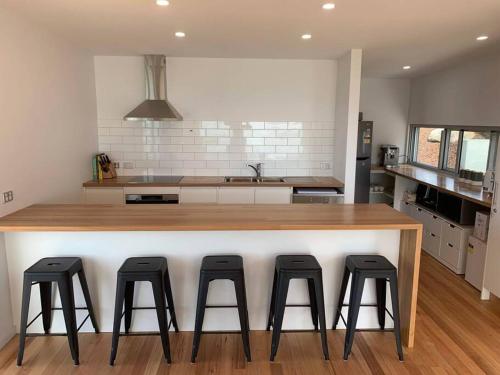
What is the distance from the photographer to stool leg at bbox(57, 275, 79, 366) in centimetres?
229

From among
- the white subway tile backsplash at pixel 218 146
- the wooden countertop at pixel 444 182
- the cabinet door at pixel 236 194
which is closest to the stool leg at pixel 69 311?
the cabinet door at pixel 236 194

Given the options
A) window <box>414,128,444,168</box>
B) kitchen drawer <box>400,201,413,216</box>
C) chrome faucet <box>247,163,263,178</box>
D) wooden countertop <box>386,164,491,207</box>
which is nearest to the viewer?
wooden countertop <box>386,164,491,207</box>

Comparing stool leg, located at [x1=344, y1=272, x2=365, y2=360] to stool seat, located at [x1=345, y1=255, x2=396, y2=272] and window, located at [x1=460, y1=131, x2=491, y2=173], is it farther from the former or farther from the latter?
window, located at [x1=460, y1=131, x2=491, y2=173]

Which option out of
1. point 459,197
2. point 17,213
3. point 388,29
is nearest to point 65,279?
point 17,213

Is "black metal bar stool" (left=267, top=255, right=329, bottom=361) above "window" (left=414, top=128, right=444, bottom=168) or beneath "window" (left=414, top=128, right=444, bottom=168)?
beneath

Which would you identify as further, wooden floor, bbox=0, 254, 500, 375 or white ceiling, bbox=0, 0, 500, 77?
white ceiling, bbox=0, 0, 500, 77

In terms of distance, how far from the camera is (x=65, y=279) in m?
2.29

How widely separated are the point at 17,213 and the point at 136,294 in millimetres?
1042

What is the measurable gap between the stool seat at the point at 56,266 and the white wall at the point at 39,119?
38 centimetres

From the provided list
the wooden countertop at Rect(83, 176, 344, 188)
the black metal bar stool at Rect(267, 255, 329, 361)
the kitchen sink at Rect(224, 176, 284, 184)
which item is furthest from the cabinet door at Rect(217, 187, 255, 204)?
the black metal bar stool at Rect(267, 255, 329, 361)

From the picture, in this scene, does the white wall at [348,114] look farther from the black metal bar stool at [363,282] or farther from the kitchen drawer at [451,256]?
the black metal bar stool at [363,282]

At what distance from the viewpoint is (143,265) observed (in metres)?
2.43

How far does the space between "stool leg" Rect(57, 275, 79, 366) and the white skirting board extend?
1.12 ft

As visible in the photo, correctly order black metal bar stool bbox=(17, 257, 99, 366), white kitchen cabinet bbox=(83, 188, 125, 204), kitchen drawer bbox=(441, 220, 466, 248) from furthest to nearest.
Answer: white kitchen cabinet bbox=(83, 188, 125, 204) → kitchen drawer bbox=(441, 220, 466, 248) → black metal bar stool bbox=(17, 257, 99, 366)
